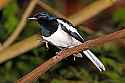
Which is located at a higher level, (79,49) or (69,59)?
(79,49)

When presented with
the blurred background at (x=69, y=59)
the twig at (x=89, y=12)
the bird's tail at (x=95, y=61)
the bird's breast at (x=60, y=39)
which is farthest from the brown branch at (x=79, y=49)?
the twig at (x=89, y=12)

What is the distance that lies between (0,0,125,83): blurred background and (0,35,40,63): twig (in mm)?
70

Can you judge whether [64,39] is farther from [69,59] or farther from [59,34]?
[69,59]

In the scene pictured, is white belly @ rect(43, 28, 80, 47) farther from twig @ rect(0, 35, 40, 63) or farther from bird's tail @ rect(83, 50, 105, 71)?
twig @ rect(0, 35, 40, 63)

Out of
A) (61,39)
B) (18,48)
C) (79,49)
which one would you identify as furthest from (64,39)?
(18,48)

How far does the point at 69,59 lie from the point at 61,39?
3.70 ft

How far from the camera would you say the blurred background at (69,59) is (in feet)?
10.5

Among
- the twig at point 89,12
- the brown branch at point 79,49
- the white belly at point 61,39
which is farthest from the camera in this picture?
the twig at point 89,12

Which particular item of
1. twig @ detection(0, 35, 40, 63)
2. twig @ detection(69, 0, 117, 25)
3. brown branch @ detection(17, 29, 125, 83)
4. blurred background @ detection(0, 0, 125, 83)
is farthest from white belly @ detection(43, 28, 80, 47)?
A: twig @ detection(0, 35, 40, 63)

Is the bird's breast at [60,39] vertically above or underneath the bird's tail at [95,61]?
above

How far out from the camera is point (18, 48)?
11.1 feet

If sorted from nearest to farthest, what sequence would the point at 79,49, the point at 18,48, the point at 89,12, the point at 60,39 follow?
1. the point at 79,49
2. the point at 60,39
3. the point at 89,12
4. the point at 18,48

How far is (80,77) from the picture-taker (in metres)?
3.23

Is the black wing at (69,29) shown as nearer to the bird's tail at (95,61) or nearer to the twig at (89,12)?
the bird's tail at (95,61)
